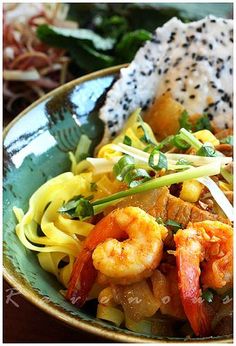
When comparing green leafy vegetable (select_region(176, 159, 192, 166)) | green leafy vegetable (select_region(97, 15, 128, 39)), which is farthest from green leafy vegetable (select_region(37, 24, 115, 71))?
green leafy vegetable (select_region(176, 159, 192, 166))


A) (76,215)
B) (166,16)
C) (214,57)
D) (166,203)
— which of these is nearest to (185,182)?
(166,203)

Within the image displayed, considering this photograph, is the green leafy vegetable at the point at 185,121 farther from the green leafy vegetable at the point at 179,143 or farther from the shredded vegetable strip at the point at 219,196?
the shredded vegetable strip at the point at 219,196


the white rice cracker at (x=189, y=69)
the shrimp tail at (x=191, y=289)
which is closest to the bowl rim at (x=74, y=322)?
the shrimp tail at (x=191, y=289)

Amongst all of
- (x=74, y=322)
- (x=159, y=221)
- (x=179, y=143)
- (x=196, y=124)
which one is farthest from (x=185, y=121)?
(x=74, y=322)

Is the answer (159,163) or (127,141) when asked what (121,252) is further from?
(127,141)

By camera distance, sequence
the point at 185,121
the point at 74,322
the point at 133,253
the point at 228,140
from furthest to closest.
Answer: the point at 185,121 → the point at 228,140 → the point at 133,253 → the point at 74,322

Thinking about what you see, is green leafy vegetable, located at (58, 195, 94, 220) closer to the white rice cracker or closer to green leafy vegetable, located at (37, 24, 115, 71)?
the white rice cracker

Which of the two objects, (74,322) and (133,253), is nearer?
(74,322)
